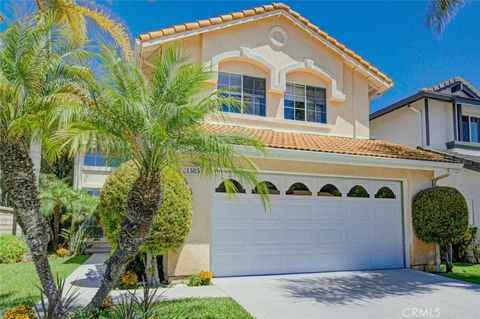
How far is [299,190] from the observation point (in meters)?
13.8

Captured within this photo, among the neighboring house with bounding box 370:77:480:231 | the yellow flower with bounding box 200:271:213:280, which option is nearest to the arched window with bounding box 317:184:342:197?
the yellow flower with bounding box 200:271:213:280

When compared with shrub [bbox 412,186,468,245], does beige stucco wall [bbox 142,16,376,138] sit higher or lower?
higher

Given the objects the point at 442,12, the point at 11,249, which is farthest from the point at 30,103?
the point at 442,12

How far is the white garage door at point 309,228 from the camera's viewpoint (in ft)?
41.9

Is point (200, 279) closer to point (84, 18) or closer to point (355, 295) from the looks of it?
point (355, 295)

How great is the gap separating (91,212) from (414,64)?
19694mm

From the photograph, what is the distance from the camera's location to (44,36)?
7957mm

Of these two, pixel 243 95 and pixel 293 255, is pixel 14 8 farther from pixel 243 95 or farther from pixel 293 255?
pixel 293 255

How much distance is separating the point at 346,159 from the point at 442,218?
425 centimetres

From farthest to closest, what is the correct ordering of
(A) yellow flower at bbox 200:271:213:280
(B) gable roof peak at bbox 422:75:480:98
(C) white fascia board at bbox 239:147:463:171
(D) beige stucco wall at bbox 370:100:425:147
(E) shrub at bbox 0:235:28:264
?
(B) gable roof peak at bbox 422:75:480:98 → (D) beige stucco wall at bbox 370:100:425:147 → (E) shrub at bbox 0:235:28:264 → (C) white fascia board at bbox 239:147:463:171 → (A) yellow flower at bbox 200:271:213:280

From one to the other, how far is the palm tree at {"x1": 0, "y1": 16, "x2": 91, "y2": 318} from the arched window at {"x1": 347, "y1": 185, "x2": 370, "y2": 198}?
10185mm

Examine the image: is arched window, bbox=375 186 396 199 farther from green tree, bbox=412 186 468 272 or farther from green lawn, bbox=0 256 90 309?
green lawn, bbox=0 256 90 309

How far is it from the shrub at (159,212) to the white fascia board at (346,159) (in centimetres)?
237

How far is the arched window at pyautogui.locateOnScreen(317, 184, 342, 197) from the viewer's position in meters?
14.1
